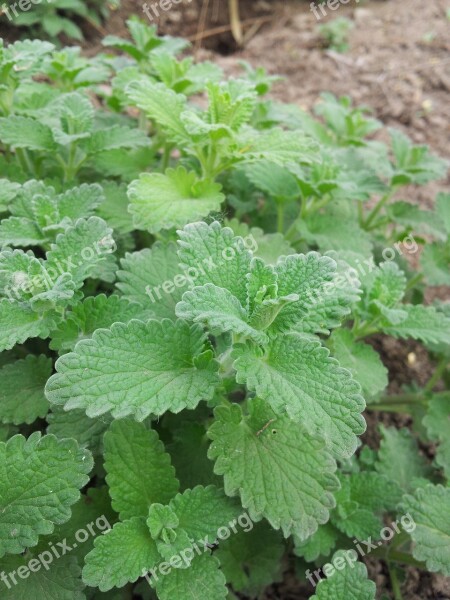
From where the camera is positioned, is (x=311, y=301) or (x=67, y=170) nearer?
(x=311, y=301)

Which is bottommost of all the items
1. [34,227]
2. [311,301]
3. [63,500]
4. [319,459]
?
[63,500]

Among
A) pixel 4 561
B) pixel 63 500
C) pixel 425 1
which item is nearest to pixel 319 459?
pixel 63 500

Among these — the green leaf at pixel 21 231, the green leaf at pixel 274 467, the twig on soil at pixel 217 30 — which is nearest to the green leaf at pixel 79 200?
the green leaf at pixel 21 231

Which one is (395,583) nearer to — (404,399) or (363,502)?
(363,502)

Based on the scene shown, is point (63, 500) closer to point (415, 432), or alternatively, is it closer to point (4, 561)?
point (4, 561)

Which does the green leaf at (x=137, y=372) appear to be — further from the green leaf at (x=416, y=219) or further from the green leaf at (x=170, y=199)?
the green leaf at (x=416, y=219)

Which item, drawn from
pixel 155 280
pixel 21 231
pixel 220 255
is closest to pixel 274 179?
pixel 155 280
